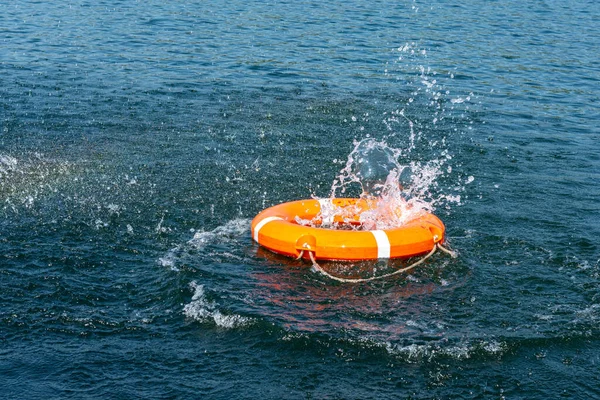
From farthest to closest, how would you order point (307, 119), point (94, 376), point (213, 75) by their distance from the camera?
1. point (213, 75)
2. point (307, 119)
3. point (94, 376)

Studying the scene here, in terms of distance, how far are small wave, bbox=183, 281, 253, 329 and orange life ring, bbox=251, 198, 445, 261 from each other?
142 centimetres

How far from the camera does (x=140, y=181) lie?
11891 millimetres

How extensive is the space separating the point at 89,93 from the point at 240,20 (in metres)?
7.61

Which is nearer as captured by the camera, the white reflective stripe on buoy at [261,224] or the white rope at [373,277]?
the white rope at [373,277]

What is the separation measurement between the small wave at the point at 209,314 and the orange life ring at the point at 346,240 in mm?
1424

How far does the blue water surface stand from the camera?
25.5 feet

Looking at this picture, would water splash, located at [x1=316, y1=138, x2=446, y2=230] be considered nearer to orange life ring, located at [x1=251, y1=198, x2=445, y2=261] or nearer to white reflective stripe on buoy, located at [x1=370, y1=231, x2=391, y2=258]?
orange life ring, located at [x1=251, y1=198, x2=445, y2=261]

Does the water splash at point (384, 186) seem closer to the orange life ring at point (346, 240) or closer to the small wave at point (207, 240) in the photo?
the orange life ring at point (346, 240)

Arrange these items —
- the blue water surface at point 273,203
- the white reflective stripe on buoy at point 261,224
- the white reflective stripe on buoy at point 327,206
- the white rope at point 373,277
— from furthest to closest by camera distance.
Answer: the white reflective stripe on buoy at point 327,206 → the white reflective stripe on buoy at point 261,224 → the white rope at point 373,277 → the blue water surface at point 273,203

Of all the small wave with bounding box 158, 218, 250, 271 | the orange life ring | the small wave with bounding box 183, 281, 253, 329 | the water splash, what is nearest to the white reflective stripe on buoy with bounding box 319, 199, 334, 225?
the water splash

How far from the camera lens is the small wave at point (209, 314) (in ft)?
27.4

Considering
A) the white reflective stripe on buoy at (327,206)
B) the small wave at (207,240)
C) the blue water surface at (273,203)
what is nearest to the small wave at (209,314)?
the blue water surface at (273,203)

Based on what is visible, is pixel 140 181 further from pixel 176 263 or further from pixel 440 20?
pixel 440 20

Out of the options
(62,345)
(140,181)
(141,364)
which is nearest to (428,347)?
(141,364)
